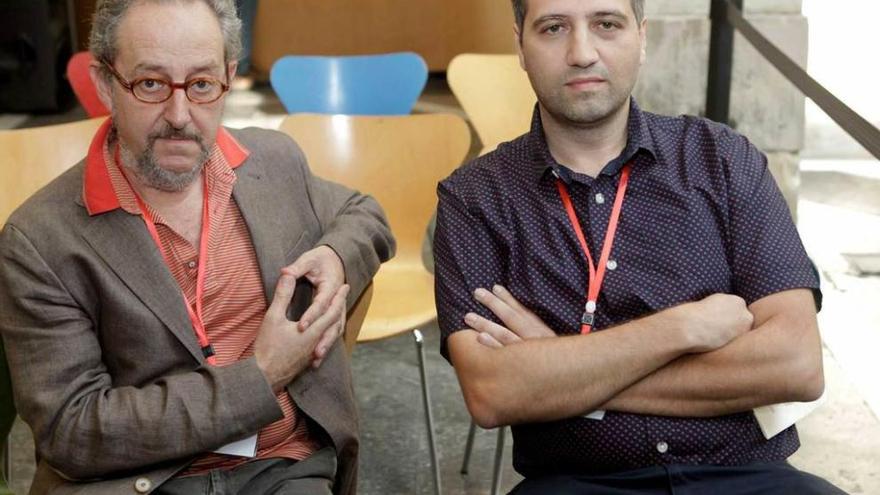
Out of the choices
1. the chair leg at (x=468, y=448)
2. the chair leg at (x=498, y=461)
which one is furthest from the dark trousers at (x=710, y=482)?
the chair leg at (x=468, y=448)

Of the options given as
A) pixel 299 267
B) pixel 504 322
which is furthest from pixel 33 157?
pixel 504 322

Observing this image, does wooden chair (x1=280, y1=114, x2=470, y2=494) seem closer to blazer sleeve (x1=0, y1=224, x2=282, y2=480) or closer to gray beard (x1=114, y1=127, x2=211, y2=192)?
gray beard (x1=114, y1=127, x2=211, y2=192)

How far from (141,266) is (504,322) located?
65 centimetres

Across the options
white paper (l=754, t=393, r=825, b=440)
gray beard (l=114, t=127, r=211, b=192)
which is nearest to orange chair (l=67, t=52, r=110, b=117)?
gray beard (l=114, t=127, r=211, b=192)

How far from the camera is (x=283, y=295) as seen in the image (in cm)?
222

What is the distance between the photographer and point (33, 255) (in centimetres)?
208

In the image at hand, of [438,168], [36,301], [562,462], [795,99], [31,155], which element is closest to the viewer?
[36,301]

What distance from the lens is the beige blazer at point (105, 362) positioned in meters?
2.05

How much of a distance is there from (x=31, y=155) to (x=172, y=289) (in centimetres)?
148

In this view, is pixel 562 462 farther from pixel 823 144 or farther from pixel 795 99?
pixel 823 144

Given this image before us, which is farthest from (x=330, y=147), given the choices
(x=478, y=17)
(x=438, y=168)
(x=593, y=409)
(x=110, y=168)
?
(x=478, y=17)

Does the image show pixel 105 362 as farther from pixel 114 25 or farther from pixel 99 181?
pixel 114 25

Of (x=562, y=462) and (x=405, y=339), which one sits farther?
(x=405, y=339)

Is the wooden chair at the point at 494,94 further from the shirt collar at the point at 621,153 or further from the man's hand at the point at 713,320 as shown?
the man's hand at the point at 713,320
